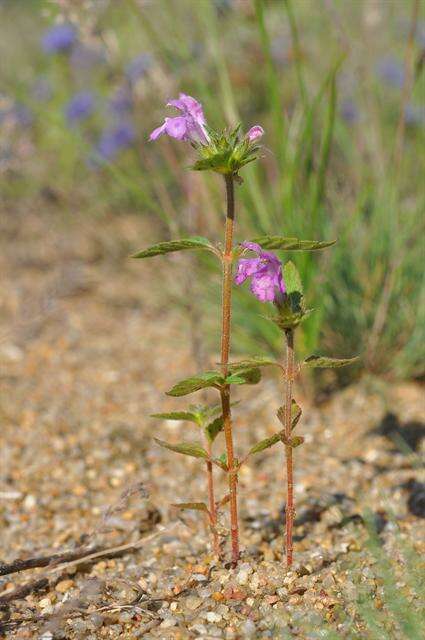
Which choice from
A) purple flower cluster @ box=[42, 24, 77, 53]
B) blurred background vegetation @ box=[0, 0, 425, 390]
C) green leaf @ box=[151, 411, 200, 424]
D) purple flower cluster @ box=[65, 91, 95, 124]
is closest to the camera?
green leaf @ box=[151, 411, 200, 424]

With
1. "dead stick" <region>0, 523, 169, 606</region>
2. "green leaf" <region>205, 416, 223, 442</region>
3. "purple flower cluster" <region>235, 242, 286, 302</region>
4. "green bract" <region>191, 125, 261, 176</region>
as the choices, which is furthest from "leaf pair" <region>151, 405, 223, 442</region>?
"green bract" <region>191, 125, 261, 176</region>

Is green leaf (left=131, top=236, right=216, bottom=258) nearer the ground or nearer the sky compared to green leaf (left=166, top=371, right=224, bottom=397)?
nearer the sky

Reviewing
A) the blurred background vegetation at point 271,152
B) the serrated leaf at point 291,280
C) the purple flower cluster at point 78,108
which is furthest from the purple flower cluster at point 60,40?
the serrated leaf at point 291,280

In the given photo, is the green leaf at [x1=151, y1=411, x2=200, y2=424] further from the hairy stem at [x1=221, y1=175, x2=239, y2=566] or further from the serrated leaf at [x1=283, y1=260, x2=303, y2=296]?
the serrated leaf at [x1=283, y1=260, x2=303, y2=296]

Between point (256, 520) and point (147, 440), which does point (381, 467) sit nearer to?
point (256, 520)

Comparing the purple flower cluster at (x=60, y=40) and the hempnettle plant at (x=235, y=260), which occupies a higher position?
the purple flower cluster at (x=60, y=40)

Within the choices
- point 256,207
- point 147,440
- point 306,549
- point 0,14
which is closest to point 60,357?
point 147,440

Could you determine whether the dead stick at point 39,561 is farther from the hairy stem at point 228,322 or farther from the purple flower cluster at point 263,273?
the purple flower cluster at point 263,273
